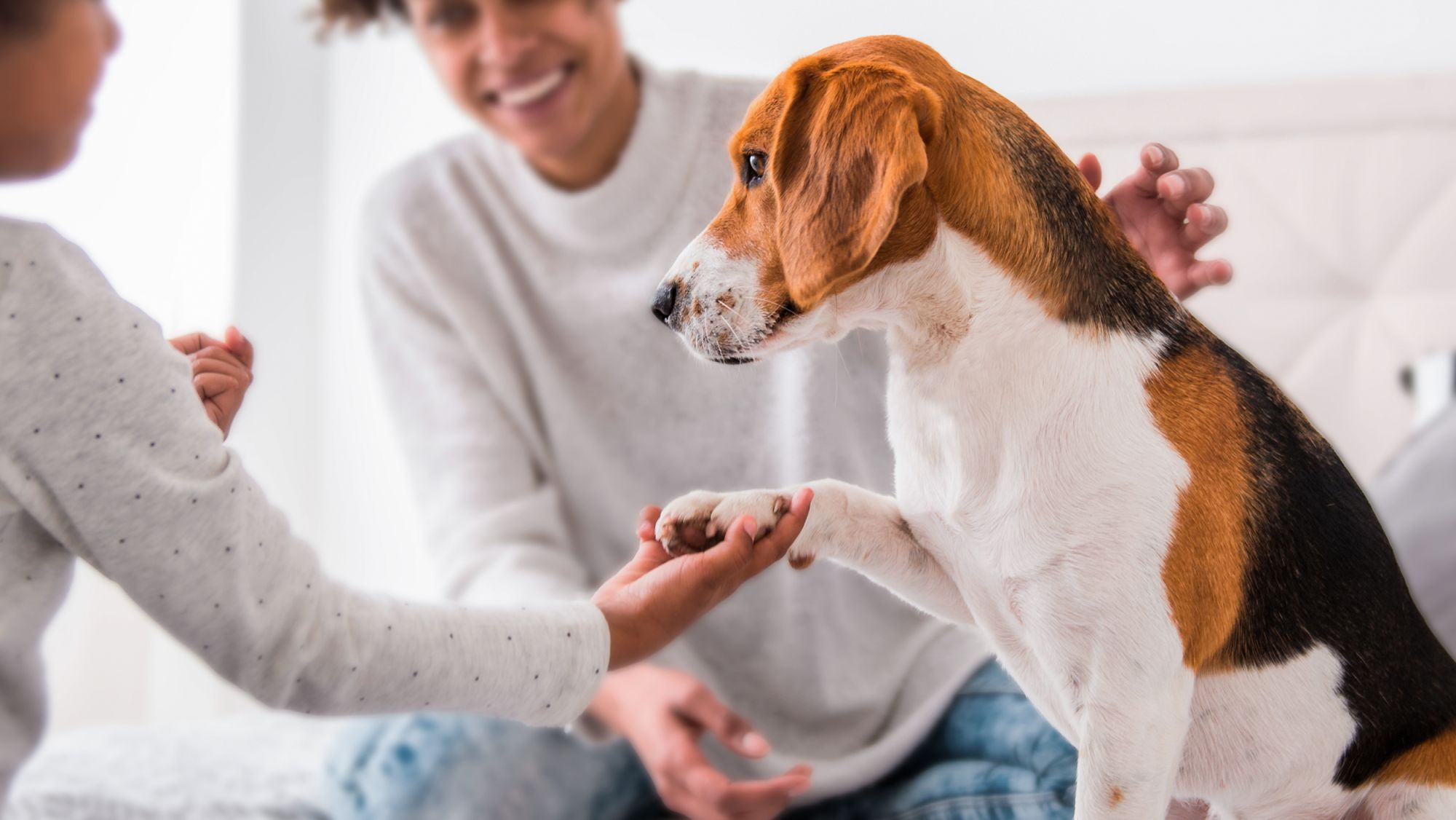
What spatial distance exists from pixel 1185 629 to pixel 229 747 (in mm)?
1439

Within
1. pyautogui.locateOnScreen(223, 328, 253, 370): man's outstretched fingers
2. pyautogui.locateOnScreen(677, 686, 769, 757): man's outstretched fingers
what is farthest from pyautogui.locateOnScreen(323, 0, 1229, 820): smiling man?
pyautogui.locateOnScreen(223, 328, 253, 370): man's outstretched fingers

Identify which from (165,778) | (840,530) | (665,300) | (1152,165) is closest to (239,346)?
(665,300)

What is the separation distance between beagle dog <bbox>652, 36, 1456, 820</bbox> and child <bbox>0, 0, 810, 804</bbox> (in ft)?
0.39

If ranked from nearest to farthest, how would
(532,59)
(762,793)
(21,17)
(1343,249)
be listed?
1. (21,17)
2. (762,793)
3. (532,59)
4. (1343,249)

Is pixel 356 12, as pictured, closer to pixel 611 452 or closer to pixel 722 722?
pixel 611 452

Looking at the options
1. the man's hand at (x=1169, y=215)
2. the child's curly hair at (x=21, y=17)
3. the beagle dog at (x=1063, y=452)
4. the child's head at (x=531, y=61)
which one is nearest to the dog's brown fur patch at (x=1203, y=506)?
the beagle dog at (x=1063, y=452)

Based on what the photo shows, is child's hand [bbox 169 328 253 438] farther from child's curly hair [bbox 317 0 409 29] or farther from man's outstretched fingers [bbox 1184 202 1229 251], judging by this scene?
child's curly hair [bbox 317 0 409 29]

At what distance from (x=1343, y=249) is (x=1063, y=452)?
113cm

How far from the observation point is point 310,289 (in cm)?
162

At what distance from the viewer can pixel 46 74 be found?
543mm

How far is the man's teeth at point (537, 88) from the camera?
1.27 metres

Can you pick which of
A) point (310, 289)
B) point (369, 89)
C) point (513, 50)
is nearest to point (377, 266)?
point (310, 289)

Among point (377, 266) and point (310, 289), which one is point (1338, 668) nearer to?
point (377, 266)

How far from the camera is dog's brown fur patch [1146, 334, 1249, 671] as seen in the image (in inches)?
23.4
